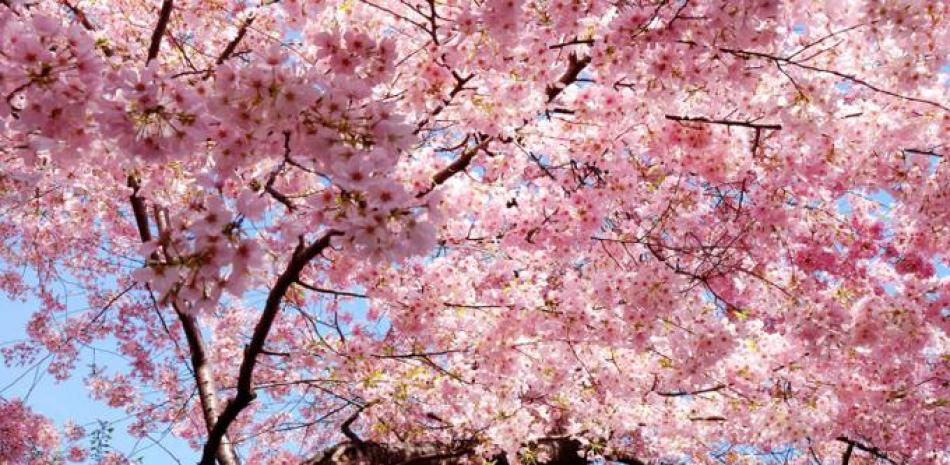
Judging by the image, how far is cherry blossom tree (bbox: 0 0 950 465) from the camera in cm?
287

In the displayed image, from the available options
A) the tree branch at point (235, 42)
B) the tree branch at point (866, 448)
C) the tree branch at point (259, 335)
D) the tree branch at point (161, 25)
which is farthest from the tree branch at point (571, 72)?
the tree branch at point (866, 448)

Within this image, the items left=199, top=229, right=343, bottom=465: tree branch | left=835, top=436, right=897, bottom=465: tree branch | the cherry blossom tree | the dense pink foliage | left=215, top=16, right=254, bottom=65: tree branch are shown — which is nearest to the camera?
the cherry blossom tree

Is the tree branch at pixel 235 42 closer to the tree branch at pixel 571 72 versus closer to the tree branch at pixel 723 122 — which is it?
the tree branch at pixel 571 72

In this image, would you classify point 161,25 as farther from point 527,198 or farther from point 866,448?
point 866,448

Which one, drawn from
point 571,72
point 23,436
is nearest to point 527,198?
point 571,72

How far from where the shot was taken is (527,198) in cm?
647

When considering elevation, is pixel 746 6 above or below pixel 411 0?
below

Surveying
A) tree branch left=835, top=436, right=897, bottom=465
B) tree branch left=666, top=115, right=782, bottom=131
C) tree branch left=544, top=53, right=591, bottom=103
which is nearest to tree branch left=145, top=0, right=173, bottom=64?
tree branch left=544, top=53, right=591, bottom=103

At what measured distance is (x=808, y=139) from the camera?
17.2 ft

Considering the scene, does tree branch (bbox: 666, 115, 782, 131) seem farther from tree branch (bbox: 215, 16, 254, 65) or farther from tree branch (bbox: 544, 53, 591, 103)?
tree branch (bbox: 215, 16, 254, 65)

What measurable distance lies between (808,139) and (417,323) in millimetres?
3338

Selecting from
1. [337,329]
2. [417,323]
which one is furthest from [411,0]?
[337,329]

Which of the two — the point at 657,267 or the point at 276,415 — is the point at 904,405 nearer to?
the point at 657,267

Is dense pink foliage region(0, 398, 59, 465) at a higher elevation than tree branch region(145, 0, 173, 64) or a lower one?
higher
